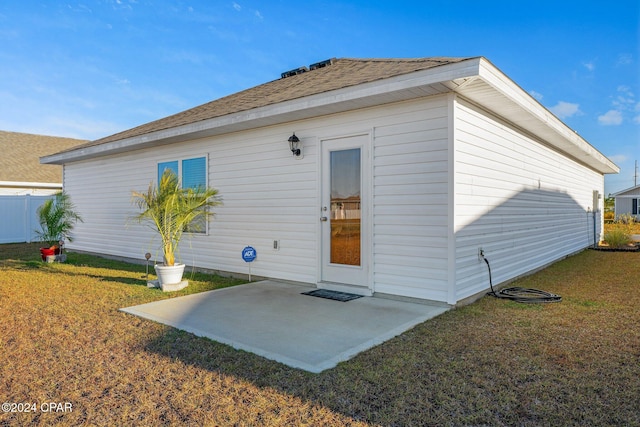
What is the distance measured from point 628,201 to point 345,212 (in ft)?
109

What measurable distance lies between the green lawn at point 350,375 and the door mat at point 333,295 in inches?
50.9

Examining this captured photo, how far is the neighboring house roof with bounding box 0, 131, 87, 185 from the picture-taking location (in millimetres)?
14564

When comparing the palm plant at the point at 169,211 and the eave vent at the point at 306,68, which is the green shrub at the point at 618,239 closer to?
the eave vent at the point at 306,68

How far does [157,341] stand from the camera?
11.0 feet

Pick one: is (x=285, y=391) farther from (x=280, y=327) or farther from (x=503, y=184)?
(x=503, y=184)

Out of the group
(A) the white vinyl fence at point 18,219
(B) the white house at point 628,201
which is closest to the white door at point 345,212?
(A) the white vinyl fence at point 18,219

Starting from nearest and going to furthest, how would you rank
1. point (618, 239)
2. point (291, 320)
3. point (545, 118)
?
point (291, 320)
point (545, 118)
point (618, 239)

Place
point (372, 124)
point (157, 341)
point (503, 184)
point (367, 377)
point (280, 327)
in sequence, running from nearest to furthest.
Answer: point (367, 377) < point (157, 341) < point (280, 327) < point (372, 124) < point (503, 184)

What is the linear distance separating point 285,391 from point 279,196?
392cm

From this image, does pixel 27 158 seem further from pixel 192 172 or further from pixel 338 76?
pixel 338 76

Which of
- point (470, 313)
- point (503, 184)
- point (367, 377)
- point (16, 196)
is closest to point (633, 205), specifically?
point (503, 184)

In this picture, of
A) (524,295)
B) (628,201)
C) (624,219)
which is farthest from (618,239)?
(628,201)

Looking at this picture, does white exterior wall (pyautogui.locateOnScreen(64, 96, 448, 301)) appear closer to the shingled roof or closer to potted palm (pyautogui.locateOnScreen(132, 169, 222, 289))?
the shingled roof

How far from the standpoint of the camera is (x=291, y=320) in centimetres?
397
